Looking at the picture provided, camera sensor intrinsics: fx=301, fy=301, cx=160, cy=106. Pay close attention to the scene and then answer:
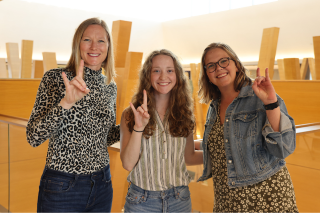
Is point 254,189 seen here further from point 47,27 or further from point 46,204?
point 47,27

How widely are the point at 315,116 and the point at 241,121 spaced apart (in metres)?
3.21

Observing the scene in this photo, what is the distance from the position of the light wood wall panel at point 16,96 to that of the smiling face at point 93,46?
3.23m

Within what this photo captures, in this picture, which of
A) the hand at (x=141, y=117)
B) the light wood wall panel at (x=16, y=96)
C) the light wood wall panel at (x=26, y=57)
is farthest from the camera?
the light wood wall panel at (x=26, y=57)

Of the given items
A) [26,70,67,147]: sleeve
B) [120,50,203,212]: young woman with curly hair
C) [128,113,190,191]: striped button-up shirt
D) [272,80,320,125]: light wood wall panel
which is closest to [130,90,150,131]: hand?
[120,50,203,212]: young woman with curly hair

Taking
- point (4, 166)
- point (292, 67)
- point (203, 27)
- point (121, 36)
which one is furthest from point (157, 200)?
point (203, 27)

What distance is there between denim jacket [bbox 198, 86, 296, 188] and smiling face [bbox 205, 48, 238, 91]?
88 mm

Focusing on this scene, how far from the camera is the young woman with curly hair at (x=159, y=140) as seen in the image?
1391 millimetres

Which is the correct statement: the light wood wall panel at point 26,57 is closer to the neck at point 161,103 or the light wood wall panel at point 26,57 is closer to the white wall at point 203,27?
the white wall at point 203,27

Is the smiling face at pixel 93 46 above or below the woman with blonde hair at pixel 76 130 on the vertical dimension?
above

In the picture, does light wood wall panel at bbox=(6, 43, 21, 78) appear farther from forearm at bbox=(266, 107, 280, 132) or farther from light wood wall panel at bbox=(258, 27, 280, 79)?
forearm at bbox=(266, 107, 280, 132)

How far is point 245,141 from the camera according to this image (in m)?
1.39

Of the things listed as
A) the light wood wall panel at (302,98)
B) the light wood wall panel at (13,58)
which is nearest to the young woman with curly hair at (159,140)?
the light wood wall panel at (302,98)

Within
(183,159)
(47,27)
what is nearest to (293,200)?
(183,159)

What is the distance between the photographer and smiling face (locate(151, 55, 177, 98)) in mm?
1456
